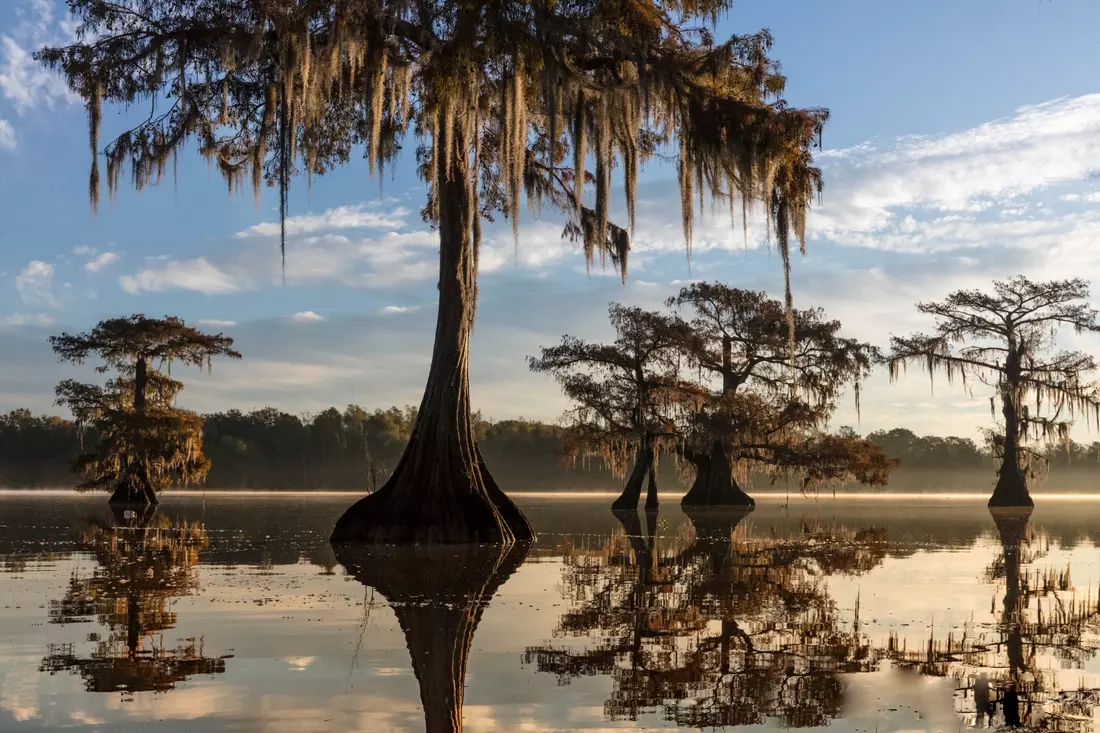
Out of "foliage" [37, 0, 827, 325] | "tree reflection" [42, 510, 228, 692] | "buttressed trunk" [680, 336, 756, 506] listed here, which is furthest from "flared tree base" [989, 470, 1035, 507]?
"tree reflection" [42, 510, 228, 692]

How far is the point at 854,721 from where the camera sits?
12.3ft

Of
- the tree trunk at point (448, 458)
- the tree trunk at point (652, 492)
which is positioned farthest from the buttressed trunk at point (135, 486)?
the tree trunk at point (448, 458)

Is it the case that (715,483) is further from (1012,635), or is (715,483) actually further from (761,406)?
(1012,635)

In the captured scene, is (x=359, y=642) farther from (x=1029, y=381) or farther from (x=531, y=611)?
(x=1029, y=381)

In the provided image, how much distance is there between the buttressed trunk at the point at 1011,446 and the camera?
39.1 metres

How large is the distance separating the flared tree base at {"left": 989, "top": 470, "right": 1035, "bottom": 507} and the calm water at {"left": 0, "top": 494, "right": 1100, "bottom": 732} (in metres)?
30.7

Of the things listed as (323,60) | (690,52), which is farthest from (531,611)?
(690,52)

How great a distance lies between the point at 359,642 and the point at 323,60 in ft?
35.6

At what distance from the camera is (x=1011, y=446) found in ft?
131

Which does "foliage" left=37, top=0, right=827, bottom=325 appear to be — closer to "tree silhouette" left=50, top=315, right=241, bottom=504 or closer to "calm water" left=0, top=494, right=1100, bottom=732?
"calm water" left=0, top=494, right=1100, bottom=732

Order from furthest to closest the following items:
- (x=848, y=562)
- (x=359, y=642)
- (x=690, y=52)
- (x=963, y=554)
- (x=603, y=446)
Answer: (x=603, y=446) → (x=690, y=52) → (x=963, y=554) → (x=848, y=562) → (x=359, y=642)

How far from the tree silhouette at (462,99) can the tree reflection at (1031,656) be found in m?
8.26

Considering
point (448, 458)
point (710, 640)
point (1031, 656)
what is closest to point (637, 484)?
point (448, 458)

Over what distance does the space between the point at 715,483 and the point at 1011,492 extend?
1303 centimetres
